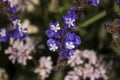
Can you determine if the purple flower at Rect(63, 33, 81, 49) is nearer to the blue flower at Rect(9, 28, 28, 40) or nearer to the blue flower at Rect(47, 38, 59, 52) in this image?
the blue flower at Rect(47, 38, 59, 52)

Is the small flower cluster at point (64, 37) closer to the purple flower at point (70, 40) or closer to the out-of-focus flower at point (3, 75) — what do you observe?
the purple flower at point (70, 40)

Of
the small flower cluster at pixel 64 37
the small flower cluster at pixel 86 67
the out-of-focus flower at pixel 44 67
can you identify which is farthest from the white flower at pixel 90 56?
the small flower cluster at pixel 64 37

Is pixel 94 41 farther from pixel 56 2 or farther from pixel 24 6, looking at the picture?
pixel 24 6

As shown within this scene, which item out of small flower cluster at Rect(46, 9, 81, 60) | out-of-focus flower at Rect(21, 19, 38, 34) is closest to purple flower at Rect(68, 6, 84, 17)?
small flower cluster at Rect(46, 9, 81, 60)

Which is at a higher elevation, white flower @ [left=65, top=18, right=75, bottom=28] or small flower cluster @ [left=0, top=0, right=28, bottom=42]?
small flower cluster @ [left=0, top=0, right=28, bottom=42]

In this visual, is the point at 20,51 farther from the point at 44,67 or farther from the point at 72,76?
the point at 72,76
